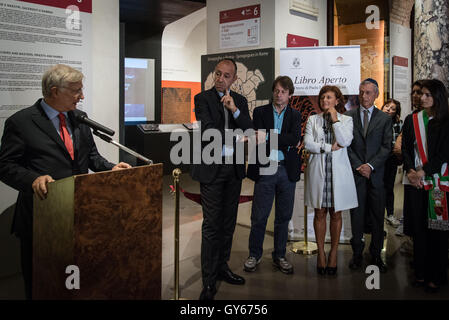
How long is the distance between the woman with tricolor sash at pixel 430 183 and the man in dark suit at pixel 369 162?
0.30 m

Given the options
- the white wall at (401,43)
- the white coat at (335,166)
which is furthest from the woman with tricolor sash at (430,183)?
the white wall at (401,43)

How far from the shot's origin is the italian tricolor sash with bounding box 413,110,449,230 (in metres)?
3.13

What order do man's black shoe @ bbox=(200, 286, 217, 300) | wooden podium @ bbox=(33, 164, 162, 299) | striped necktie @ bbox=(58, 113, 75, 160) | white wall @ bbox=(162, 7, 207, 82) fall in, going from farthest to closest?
white wall @ bbox=(162, 7, 207, 82), man's black shoe @ bbox=(200, 286, 217, 300), striped necktie @ bbox=(58, 113, 75, 160), wooden podium @ bbox=(33, 164, 162, 299)

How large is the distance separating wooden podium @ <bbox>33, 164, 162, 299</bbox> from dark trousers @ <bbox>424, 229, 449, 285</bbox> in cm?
229

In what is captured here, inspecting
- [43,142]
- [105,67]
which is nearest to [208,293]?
[43,142]

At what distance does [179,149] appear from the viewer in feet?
30.0

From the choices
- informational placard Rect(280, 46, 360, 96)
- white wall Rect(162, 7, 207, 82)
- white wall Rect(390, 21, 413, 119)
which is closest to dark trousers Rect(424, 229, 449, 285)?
informational placard Rect(280, 46, 360, 96)

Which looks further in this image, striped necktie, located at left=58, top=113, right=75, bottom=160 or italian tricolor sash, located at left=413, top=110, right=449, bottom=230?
italian tricolor sash, located at left=413, top=110, right=449, bottom=230

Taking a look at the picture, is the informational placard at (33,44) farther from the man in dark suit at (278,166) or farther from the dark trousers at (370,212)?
the dark trousers at (370,212)

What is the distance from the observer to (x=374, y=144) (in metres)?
3.60

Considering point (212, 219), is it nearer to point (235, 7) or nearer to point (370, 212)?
point (370, 212)

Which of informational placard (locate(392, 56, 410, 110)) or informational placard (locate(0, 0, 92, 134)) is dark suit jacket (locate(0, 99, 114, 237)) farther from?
informational placard (locate(392, 56, 410, 110))

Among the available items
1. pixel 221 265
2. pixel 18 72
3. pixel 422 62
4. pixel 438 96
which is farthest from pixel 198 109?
pixel 422 62

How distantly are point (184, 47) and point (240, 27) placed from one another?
21.6ft
